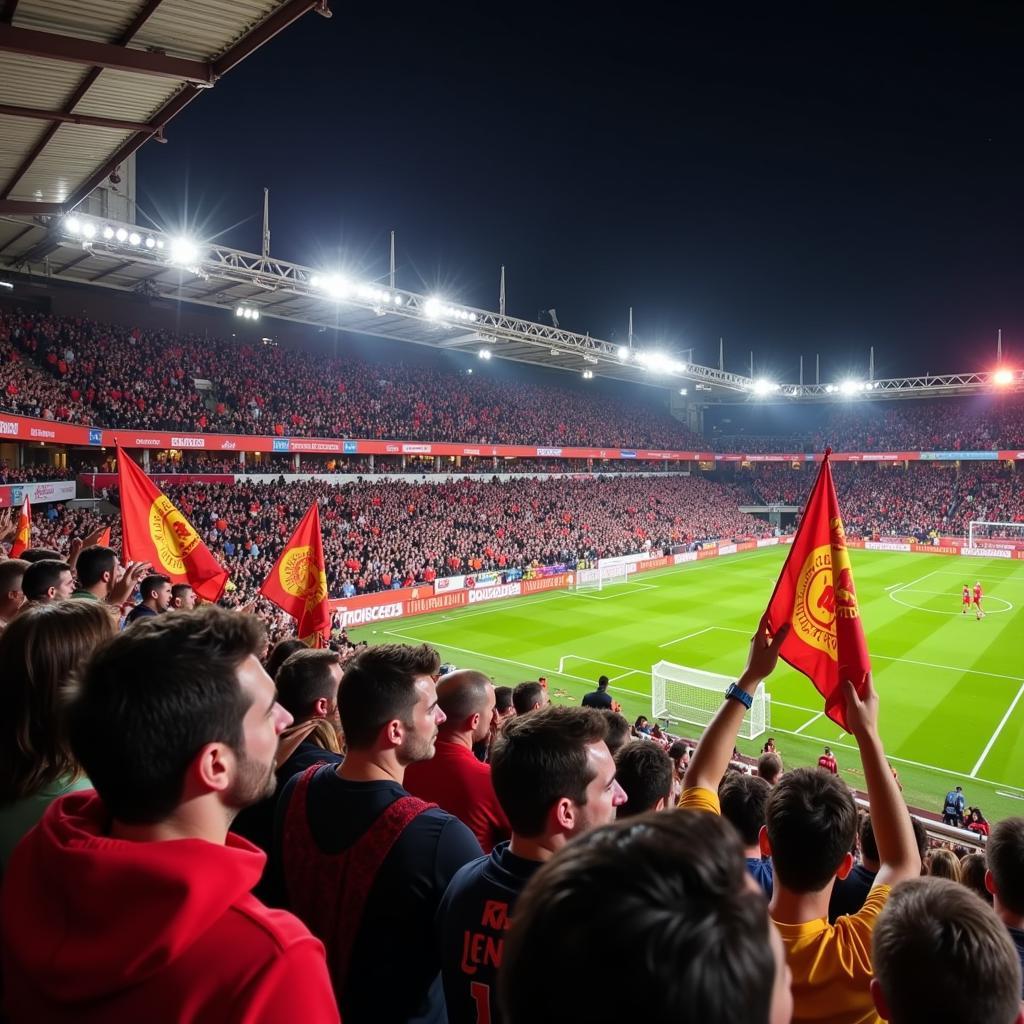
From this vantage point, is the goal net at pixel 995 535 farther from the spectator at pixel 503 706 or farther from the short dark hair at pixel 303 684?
the short dark hair at pixel 303 684

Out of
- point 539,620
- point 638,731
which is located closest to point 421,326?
point 539,620

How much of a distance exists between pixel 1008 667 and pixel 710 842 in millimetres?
27132

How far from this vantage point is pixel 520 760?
2.48 metres

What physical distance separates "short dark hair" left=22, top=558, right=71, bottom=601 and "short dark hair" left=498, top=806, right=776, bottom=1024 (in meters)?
5.90

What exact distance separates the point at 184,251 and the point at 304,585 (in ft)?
63.6

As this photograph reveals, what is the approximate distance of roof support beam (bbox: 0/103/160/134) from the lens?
11211mm

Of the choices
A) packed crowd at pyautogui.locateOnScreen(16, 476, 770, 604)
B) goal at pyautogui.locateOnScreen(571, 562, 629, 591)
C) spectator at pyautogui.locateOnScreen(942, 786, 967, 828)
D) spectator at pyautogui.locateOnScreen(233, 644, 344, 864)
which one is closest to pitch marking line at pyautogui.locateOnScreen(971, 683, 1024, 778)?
spectator at pyautogui.locateOnScreen(942, 786, 967, 828)

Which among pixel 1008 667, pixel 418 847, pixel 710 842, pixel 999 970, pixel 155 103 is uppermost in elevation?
pixel 155 103

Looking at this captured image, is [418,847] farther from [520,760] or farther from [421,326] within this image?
[421,326]

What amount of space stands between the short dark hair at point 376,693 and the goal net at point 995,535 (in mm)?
53750

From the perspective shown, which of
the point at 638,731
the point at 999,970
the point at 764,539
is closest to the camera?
the point at 999,970

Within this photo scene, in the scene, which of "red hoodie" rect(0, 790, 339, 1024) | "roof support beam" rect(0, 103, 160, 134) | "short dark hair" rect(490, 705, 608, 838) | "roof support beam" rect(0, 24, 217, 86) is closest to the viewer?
"red hoodie" rect(0, 790, 339, 1024)

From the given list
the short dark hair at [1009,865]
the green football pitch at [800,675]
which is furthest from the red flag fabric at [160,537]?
the green football pitch at [800,675]

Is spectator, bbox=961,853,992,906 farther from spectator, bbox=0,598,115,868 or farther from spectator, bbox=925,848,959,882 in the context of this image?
spectator, bbox=0,598,115,868
